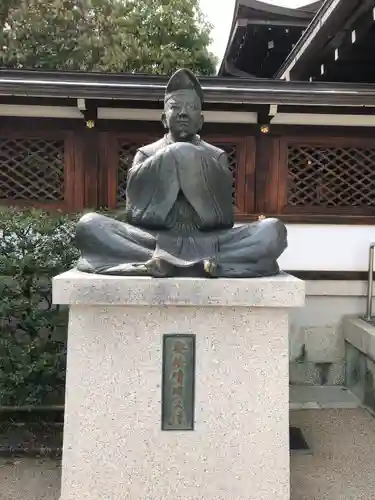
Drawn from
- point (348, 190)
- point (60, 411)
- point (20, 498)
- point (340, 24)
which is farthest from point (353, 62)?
point (20, 498)

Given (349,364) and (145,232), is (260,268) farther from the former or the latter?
(349,364)

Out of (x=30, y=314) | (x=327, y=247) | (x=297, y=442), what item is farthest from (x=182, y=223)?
(x=327, y=247)

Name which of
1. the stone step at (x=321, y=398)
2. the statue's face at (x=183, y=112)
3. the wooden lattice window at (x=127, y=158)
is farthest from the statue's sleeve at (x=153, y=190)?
the wooden lattice window at (x=127, y=158)

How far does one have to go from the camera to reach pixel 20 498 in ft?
11.4

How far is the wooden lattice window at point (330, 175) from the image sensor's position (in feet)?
21.7

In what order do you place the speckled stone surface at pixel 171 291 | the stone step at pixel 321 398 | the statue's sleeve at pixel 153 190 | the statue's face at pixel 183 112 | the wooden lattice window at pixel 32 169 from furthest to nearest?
the wooden lattice window at pixel 32 169 → the stone step at pixel 321 398 → the statue's face at pixel 183 112 → the statue's sleeve at pixel 153 190 → the speckled stone surface at pixel 171 291

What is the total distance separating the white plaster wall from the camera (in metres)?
6.62

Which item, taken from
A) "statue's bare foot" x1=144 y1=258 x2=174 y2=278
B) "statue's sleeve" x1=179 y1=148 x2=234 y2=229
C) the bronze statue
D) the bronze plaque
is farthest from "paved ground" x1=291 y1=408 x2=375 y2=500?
"statue's sleeve" x1=179 y1=148 x2=234 y2=229

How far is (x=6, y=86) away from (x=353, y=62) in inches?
187

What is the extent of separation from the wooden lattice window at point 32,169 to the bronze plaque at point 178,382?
158 inches

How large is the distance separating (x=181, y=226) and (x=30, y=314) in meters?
1.72

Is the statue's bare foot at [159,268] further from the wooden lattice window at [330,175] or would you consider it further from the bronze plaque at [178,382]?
the wooden lattice window at [330,175]

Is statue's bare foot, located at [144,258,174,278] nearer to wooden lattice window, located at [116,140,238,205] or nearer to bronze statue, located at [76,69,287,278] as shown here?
bronze statue, located at [76,69,287,278]

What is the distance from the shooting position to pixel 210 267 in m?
2.95
